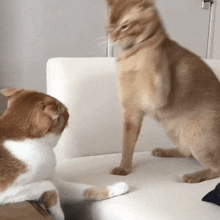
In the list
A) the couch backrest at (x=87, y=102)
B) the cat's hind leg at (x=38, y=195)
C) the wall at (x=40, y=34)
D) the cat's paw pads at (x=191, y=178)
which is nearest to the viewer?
the cat's hind leg at (x=38, y=195)

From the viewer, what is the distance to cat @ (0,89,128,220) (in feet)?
2.64

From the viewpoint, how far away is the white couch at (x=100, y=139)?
3.44 feet

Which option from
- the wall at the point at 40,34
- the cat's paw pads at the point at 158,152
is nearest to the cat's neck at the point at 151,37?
the cat's paw pads at the point at 158,152

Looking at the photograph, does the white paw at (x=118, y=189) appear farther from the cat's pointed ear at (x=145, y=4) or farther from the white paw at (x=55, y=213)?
the cat's pointed ear at (x=145, y=4)

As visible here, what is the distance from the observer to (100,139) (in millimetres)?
1339

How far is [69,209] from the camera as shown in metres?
1.01

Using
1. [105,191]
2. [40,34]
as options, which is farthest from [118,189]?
[40,34]

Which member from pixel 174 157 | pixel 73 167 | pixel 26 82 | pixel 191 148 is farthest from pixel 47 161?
pixel 26 82

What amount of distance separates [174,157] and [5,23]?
4.33ft

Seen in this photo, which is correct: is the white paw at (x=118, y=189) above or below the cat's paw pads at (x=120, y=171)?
above

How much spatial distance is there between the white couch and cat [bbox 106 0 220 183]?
0.07m

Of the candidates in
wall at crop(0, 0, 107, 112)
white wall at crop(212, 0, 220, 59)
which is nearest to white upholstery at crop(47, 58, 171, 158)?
wall at crop(0, 0, 107, 112)

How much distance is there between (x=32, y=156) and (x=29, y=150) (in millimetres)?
17

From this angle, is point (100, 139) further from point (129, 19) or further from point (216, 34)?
point (216, 34)
